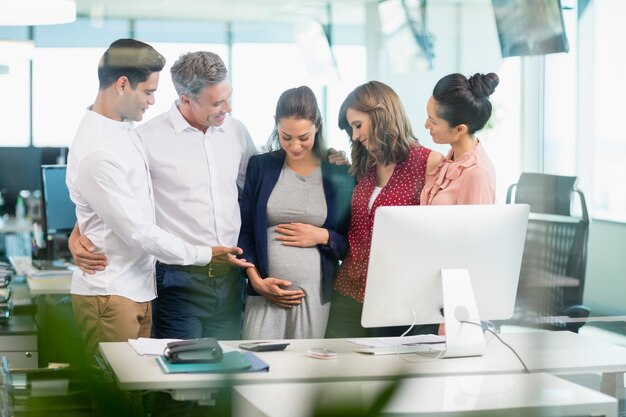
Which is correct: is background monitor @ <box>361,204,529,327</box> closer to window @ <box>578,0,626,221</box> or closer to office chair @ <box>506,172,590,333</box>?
office chair @ <box>506,172,590,333</box>

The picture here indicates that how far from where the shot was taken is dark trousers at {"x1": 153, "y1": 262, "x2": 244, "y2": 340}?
273 cm

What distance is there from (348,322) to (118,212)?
80cm

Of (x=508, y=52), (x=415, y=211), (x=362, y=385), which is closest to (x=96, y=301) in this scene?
(x=415, y=211)

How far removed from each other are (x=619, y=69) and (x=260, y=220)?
3.06 m

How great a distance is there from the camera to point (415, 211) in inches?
81.0

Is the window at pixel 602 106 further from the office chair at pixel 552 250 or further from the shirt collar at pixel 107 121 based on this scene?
the shirt collar at pixel 107 121

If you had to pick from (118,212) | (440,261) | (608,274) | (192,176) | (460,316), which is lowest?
(608,274)

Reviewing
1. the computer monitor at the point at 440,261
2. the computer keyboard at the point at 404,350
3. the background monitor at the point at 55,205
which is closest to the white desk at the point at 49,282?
the background monitor at the point at 55,205

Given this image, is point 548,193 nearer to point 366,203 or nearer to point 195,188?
point 366,203

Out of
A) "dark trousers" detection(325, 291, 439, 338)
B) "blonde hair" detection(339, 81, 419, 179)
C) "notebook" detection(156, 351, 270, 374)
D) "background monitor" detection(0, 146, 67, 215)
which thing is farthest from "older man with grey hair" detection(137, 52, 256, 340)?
"background monitor" detection(0, 146, 67, 215)

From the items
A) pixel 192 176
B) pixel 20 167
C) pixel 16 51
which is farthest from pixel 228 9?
pixel 192 176

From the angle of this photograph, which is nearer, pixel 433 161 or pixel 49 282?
pixel 433 161

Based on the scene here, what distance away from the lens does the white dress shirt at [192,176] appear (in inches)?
108

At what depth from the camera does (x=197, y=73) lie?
2.74m
